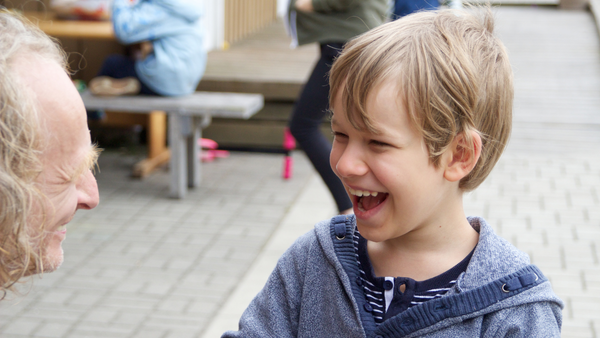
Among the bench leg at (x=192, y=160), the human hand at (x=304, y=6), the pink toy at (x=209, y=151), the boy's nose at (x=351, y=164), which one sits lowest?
the pink toy at (x=209, y=151)

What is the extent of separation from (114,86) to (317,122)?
1.98 metres

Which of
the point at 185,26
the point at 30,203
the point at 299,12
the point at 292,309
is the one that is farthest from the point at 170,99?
the point at 30,203

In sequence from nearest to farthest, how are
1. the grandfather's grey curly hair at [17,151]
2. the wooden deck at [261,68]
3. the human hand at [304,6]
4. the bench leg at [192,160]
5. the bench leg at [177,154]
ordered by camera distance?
the grandfather's grey curly hair at [17,151] → the human hand at [304,6] → the bench leg at [177,154] → the bench leg at [192,160] → the wooden deck at [261,68]

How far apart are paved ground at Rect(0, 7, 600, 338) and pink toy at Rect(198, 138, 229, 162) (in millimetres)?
114

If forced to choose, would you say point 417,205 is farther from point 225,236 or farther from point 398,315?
point 225,236

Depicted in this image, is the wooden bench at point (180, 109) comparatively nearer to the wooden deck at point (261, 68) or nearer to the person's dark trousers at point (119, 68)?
the person's dark trousers at point (119, 68)

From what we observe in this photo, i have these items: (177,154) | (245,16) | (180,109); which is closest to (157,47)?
(180,109)

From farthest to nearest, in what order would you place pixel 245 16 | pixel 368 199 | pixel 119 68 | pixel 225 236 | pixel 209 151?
pixel 245 16
pixel 209 151
pixel 119 68
pixel 225 236
pixel 368 199

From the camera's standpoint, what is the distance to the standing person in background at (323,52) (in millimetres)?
3930

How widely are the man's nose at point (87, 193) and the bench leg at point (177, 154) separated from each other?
3.87 meters

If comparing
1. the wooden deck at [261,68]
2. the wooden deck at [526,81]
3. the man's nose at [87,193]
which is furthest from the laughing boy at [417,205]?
the wooden deck at [261,68]

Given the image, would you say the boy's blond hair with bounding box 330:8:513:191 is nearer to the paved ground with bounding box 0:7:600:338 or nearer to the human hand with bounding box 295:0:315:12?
the paved ground with bounding box 0:7:600:338

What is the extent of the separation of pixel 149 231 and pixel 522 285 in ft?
11.5

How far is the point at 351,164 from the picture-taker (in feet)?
4.37
